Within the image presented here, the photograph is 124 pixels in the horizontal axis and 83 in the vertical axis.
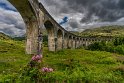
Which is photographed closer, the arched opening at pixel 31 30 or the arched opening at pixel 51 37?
the arched opening at pixel 31 30

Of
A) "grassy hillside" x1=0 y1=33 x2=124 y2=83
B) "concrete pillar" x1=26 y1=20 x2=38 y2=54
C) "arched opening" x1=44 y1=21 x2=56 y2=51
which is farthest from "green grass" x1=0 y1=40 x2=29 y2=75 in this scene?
"arched opening" x1=44 y1=21 x2=56 y2=51

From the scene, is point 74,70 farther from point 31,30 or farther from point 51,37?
point 51,37

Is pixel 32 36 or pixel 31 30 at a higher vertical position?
pixel 31 30

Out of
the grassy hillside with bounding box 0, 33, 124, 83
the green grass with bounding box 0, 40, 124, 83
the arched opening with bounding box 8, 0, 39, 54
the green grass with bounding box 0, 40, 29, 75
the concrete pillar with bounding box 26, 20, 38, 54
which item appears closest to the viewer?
the grassy hillside with bounding box 0, 33, 124, 83

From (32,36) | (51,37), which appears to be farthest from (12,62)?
(51,37)

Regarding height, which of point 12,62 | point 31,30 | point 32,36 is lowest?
point 12,62

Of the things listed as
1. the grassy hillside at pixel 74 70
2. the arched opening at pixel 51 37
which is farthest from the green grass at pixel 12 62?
the arched opening at pixel 51 37

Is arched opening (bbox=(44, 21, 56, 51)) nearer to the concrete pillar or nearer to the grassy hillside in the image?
the concrete pillar

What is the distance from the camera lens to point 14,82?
36.9 ft

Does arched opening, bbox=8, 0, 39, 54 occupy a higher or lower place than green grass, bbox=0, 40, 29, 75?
higher

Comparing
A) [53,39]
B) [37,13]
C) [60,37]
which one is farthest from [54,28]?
[37,13]

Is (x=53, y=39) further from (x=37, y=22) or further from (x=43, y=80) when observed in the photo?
(x=43, y=80)

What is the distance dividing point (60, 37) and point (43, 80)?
5612 cm

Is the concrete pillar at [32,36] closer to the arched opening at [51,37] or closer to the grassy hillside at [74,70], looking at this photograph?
the grassy hillside at [74,70]
